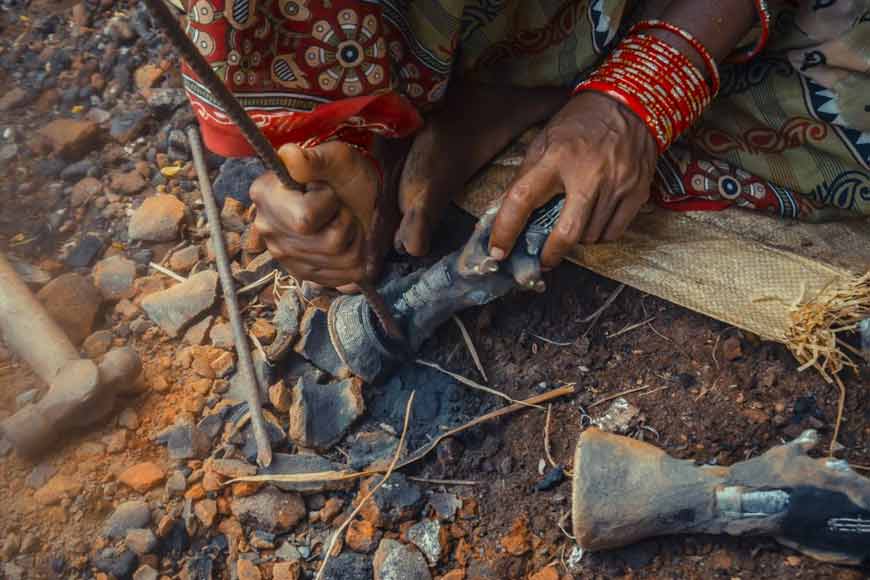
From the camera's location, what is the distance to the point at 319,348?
5.47 ft

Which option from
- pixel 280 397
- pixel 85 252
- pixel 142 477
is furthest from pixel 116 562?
pixel 85 252

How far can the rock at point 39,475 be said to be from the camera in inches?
60.4

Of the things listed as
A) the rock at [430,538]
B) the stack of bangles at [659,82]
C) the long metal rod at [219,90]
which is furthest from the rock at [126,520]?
the stack of bangles at [659,82]

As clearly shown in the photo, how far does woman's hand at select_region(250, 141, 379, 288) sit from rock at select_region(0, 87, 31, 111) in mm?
1481

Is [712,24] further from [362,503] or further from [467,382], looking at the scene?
[362,503]

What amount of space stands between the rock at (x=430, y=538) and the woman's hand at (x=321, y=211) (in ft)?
1.67

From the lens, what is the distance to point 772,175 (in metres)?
1.45

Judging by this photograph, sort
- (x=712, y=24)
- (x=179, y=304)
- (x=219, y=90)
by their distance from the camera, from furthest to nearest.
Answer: (x=179, y=304) → (x=712, y=24) → (x=219, y=90)

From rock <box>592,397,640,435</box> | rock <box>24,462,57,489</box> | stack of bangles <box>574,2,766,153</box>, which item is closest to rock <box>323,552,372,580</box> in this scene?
rock <box>592,397,640,435</box>

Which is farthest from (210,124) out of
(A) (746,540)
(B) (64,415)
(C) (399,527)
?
(A) (746,540)

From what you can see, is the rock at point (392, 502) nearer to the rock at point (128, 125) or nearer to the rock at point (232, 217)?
the rock at point (232, 217)

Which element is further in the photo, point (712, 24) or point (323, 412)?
point (323, 412)

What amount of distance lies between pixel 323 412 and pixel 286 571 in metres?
0.32

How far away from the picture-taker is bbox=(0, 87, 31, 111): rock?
2.24 m
